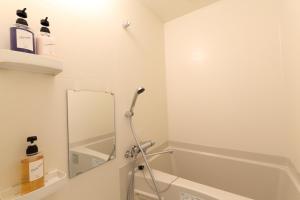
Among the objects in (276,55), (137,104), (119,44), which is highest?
(119,44)

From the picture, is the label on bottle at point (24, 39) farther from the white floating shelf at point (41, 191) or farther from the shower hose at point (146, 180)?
the shower hose at point (146, 180)

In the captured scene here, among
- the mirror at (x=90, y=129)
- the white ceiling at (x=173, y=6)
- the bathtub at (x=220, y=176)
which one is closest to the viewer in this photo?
the mirror at (x=90, y=129)

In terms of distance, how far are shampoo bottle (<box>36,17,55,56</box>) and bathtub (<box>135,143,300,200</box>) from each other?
1.05 m

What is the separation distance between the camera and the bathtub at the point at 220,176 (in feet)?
3.51

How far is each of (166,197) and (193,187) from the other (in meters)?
0.22

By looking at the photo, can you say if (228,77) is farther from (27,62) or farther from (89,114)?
(27,62)

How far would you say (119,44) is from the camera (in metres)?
1.29

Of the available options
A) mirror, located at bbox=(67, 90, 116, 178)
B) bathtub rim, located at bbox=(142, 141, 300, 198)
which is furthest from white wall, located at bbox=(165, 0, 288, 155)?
mirror, located at bbox=(67, 90, 116, 178)

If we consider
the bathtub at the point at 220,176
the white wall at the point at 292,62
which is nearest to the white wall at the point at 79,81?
the bathtub at the point at 220,176

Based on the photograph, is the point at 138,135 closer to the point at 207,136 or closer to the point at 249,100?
the point at 207,136

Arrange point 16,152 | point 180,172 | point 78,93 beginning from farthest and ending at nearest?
point 180,172 → point 78,93 → point 16,152

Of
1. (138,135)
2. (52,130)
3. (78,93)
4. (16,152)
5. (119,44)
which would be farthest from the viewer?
(138,135)

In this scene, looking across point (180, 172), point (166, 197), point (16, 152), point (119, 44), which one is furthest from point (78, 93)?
point (180, 172)

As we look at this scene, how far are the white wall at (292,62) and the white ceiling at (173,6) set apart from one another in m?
0.72
